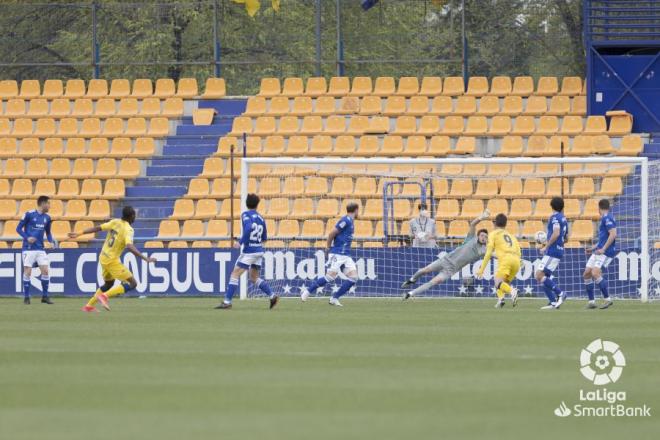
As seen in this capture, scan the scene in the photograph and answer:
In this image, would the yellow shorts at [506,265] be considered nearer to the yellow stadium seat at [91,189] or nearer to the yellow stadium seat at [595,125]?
the yellow stadium seat at [595,125]

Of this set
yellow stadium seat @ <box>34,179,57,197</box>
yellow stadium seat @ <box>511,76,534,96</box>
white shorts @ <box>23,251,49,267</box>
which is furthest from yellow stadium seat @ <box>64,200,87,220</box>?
yellow stadium seat @ <box>511,76,534,96</box>

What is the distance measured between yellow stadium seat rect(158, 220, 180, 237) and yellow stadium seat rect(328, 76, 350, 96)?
19.0ft

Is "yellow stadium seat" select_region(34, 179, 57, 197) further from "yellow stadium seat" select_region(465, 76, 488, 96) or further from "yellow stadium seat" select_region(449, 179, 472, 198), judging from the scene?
"yellow stadium seat" select_region(465, 76, 488, 96)

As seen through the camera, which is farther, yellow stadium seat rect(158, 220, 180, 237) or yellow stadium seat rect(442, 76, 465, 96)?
yellow stadium seat rect(442, 76, 465, 96)

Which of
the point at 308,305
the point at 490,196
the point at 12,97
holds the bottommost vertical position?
the point at 308,305

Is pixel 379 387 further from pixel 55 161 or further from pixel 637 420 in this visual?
pixel 55 161

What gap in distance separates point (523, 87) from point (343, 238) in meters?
10.2

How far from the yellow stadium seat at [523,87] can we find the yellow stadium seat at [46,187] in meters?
11.3

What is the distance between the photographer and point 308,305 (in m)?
24.3

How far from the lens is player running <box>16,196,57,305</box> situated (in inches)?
1033

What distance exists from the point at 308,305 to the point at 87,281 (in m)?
6.88

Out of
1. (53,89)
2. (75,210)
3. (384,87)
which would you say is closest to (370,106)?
(384,87)

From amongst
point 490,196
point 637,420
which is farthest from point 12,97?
point 637,420

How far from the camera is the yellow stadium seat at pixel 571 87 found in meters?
33.1
